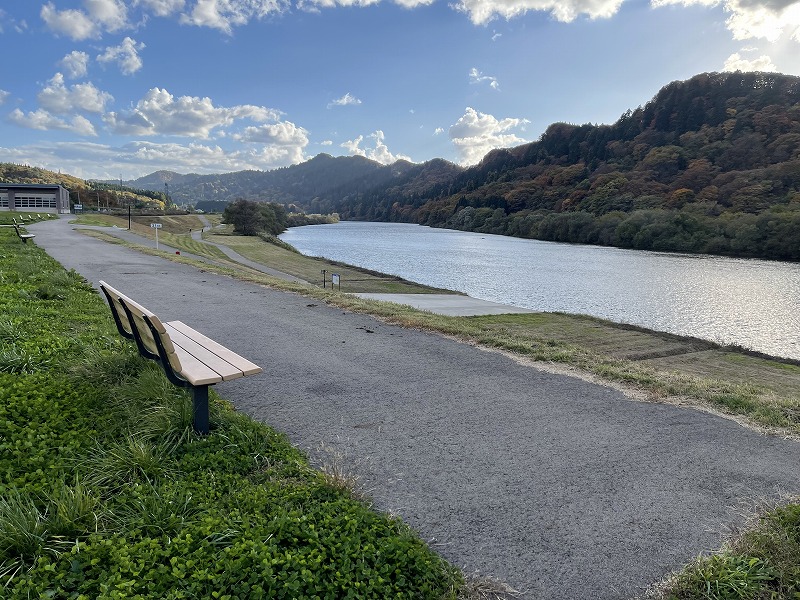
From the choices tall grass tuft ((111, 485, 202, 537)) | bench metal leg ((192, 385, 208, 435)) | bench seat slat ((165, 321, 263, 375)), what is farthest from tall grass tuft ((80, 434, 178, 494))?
bench seat slat ((165, 321, 263, 375))

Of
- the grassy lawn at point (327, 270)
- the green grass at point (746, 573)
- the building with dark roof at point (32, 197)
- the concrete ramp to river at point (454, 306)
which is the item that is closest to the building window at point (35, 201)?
the building with dark roof at point (32, 197)

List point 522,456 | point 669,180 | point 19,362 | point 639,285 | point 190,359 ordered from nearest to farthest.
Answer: point 522,456 → point 190,359 → point 19,362 → point 639,285 → point 669,180

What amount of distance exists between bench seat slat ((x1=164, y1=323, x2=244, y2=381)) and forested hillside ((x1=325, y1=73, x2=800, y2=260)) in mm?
61708

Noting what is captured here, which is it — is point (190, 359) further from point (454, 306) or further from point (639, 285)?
point (639, 285)

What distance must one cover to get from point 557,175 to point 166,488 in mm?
130147

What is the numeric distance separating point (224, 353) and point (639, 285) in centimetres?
3640

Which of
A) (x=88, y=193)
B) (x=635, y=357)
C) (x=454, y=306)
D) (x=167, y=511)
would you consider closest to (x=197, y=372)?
(x=167, y=511)

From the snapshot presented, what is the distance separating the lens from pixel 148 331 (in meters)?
3.83

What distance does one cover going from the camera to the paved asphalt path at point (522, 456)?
2664 millimetres

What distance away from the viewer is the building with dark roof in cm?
6197

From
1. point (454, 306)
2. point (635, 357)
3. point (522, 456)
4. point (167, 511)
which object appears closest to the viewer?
point (167, 511)

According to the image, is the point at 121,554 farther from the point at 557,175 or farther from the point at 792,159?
the point at 557,175

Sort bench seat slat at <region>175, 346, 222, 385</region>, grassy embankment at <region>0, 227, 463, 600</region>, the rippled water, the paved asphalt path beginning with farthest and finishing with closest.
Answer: the rippled water
bench seat slat at <region>175, 346, 222, 385</region>
the paved asphalt path
grassy embankment at <region>0, 227, 463, 600</region>

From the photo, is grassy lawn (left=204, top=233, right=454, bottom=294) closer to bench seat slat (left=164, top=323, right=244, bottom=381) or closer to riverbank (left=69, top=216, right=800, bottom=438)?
riverbank (left=69, top=216, right=800, bottom=438)
